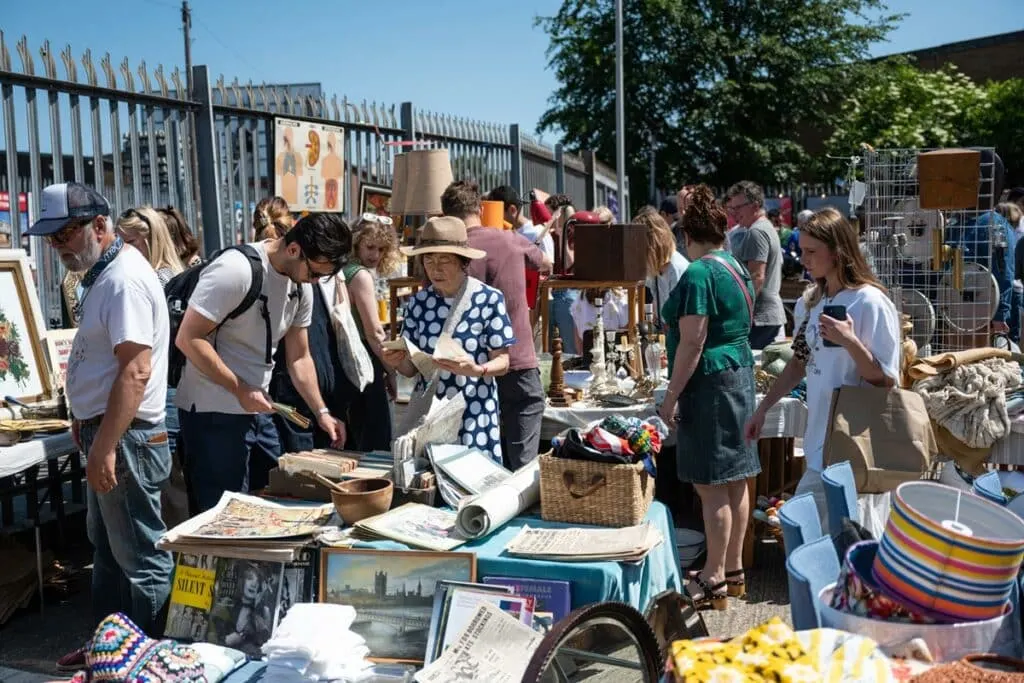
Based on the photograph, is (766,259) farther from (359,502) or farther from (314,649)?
(314,649)

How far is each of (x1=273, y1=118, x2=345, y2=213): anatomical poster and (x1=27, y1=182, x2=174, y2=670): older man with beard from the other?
13.2 feet

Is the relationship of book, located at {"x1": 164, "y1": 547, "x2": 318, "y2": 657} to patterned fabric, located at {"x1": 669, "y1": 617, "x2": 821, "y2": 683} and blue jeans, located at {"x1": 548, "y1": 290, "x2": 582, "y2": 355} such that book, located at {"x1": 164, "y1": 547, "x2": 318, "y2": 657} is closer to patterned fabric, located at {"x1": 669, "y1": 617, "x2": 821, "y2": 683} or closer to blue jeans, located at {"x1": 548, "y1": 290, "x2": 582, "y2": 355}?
patterned fabric, located at {"x1": 669, "y1": 617, "x2": 821, "y2": 683}

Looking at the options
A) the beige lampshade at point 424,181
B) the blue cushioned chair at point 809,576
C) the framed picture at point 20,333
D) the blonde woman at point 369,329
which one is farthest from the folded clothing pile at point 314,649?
the beige lampshade at point 424,181

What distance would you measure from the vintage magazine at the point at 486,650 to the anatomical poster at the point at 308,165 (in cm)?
529

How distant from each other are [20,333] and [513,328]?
2.53 metres

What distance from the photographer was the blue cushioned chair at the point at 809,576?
6.28ft

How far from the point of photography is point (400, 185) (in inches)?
245

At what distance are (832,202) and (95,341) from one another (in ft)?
63.6

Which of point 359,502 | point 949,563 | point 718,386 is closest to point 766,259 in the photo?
point 718,386

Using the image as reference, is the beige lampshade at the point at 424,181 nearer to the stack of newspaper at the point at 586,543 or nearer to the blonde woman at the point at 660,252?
the blonde woman at the point at 660,252

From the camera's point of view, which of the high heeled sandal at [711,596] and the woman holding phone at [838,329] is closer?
the woman holding phone at [838,329]

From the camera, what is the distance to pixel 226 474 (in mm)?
3945

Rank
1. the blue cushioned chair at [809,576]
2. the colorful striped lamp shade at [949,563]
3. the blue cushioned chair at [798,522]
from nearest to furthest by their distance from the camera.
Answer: the colorful striped lamp shade at [949,563] < the blue cushioned chair at [809,576] < the blue cushioned chair at [798,522]

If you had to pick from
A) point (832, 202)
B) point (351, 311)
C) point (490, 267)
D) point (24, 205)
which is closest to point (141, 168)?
point (24, 205)
